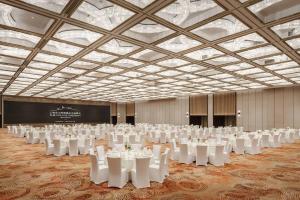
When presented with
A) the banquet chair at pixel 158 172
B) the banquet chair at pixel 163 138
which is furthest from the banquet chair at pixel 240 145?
the banquet chair at pixel 158 172

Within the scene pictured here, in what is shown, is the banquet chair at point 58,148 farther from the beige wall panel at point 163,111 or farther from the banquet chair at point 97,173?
the beige wall panel at point 163,111

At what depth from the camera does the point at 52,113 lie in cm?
2777

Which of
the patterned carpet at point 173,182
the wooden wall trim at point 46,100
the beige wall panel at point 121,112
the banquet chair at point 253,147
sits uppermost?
the wooden wall trim at point 46,100

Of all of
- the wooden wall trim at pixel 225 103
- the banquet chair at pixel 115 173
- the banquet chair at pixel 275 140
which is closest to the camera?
the banquet chair at pixel 115 173

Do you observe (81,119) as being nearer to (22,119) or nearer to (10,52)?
(22,119)

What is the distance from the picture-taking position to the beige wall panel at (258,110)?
18548 mm

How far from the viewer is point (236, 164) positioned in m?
7.71

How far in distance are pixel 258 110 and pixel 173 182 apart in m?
15.5

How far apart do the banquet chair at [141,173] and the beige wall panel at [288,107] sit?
51.4 feet

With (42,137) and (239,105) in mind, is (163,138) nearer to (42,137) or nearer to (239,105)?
(42,137)

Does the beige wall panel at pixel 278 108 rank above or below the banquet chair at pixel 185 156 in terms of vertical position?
above

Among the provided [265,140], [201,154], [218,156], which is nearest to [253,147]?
[265,140]

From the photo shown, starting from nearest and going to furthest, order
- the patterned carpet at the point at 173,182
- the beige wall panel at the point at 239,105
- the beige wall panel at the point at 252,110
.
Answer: the patterned carpet at the point at 173,182
the beige wall panel at the point at 252,110
the beige wall panel at the point at 239,105

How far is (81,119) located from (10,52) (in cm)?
2350
